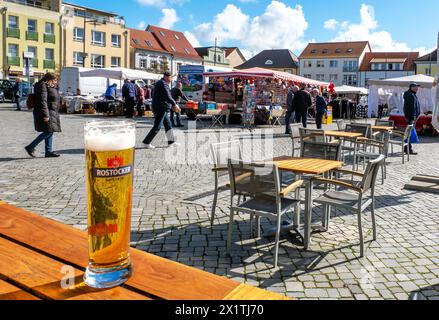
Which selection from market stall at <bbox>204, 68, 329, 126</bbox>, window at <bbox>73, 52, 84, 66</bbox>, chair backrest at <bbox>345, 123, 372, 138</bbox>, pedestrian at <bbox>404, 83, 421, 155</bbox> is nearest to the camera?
chair backrest at <bbox>345, 123, 372, 138</bbox>

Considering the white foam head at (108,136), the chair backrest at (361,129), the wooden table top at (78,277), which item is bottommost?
the wooden table top at (78,277)

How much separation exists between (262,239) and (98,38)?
180 feet

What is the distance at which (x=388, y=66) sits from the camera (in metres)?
87.8

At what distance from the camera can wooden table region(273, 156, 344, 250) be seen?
4.32 meters

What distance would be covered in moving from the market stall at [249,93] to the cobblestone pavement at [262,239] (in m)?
11.0

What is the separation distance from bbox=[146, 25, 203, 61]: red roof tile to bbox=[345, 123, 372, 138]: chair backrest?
6148 cm

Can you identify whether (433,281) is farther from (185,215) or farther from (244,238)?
(185,215)

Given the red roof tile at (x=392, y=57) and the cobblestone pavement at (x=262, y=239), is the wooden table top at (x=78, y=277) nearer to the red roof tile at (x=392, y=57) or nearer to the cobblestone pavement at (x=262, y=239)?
the cobblestone pavement at (x=262, y=239)

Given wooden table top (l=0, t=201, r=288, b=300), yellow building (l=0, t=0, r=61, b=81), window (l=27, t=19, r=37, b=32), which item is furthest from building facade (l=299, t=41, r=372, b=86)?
wooden table top (l=0, t=201, r=288, b=300)

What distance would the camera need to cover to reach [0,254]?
4.30 feet

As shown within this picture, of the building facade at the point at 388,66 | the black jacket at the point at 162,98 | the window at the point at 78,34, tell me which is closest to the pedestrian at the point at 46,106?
the black jacket at the point at 162,98

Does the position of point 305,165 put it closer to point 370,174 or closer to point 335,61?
point 370,174

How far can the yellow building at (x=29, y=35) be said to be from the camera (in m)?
46.0

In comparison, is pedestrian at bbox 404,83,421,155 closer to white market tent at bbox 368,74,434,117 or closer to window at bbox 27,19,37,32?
white market tent at bbox 368,74,434,117
